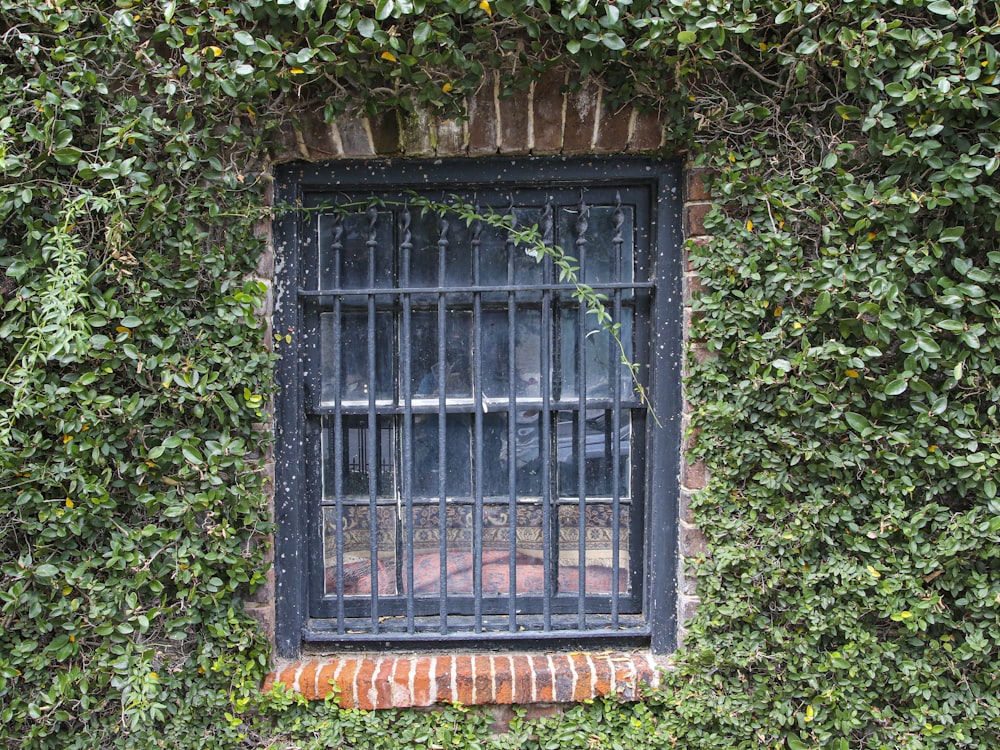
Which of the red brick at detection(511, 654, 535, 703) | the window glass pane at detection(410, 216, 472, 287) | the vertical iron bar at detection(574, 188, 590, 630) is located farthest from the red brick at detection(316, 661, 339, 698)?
the window glass pane at detection(410, 216, 472, 287)

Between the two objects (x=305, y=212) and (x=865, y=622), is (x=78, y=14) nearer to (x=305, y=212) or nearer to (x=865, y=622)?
(x=305, y=212)

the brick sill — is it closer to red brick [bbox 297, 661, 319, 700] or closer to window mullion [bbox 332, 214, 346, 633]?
red brick [bbox 297, 661, 319, 700]

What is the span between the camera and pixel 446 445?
2.21 metres

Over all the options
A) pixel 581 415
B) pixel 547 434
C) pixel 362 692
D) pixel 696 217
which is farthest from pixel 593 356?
pixel 362 692

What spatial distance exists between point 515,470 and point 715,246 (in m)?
0.99

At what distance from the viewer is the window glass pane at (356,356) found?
7.22ft

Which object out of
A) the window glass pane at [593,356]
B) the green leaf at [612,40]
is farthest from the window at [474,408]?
the green leaf at [612,40]

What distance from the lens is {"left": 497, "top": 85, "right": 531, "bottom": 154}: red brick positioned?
2016mm

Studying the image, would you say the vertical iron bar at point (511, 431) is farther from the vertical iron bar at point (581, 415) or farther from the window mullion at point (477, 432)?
the vertical iron bar at point (581, 415)

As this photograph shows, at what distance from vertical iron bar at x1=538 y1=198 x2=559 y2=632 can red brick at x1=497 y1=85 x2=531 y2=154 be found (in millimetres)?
218

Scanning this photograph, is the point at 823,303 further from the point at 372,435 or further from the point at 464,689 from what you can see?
the point at 464,689

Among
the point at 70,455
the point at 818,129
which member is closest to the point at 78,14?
the point at 70,455

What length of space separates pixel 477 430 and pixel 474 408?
8 centimetres

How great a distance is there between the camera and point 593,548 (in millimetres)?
2244
